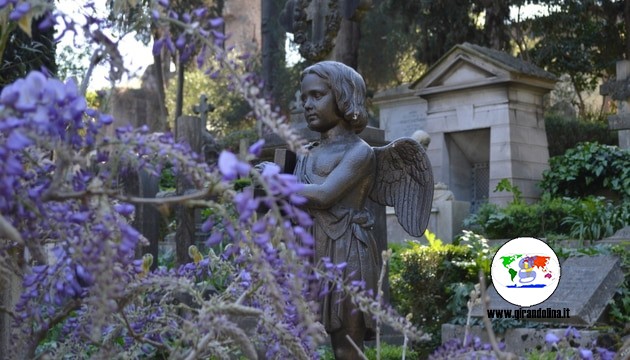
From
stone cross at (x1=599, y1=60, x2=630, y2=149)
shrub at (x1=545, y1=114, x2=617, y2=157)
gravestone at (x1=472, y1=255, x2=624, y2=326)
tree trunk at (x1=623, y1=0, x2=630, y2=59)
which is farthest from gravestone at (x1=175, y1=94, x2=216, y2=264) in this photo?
tree trunk at (x1=623, y1=0, x2=630, y2=59)

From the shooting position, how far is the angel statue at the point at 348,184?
170 inches

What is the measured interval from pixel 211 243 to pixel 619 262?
666 cm

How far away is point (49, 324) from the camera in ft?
5.99

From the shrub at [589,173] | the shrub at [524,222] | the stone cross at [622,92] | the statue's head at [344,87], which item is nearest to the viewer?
the statue's head at [344,87]

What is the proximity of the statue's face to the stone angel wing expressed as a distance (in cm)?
31

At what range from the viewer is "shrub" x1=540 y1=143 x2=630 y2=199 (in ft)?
45.4

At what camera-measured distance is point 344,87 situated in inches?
176

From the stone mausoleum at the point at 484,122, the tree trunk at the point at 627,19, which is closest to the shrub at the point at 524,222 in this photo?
the stone mausoleum at the point at 484,122

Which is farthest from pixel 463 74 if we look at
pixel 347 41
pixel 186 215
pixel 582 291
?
pixel 582 291

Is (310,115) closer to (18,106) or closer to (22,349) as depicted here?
(22,349)

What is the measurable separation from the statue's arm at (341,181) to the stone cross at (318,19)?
251 inches

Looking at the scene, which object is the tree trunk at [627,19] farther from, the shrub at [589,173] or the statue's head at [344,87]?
the statue's head at [344,87]

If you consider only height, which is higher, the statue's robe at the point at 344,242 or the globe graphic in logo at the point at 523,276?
the statue's robe at the point at 344,242

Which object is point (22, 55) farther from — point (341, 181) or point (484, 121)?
point (484, 121)
